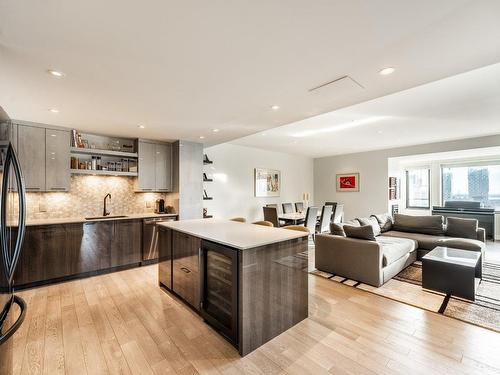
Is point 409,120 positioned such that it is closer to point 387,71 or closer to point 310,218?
point 310,218

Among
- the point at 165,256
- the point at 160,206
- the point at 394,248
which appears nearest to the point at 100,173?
the point at 160,206

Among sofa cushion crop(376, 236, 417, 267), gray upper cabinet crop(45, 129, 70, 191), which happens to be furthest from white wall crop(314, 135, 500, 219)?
gray upper cabinet crop(45, 129, 70, 191)

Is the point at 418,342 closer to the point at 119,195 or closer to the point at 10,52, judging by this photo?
the point at 10,52

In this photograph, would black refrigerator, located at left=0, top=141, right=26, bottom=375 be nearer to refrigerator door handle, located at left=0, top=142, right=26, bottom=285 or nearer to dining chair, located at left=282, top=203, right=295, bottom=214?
refrigerator door handle, located at left=0, top=142, right=26, bottom=285

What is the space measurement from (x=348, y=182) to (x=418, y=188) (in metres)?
2.69

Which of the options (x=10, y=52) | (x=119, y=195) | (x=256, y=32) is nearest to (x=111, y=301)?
(x=119, y=195)

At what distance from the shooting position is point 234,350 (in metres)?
2.03

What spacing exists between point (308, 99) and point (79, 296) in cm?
385

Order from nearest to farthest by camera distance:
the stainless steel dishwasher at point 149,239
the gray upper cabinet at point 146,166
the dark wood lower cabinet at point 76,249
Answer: the dark wood lower cabinet at point 76,249 < the stainless steel dishwasher at point 149,239 < the gray upper cabinet at point 146,166

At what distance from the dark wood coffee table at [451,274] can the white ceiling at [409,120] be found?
7.34ft

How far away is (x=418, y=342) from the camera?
6.86 ft

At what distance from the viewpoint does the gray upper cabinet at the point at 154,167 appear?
4.58 meters

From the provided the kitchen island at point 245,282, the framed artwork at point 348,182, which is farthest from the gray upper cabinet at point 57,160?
the framed artwork at point 348,182

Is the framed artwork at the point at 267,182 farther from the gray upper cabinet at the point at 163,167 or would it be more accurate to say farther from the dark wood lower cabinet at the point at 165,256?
the dark wood lower cabinet at the point at 165,256
